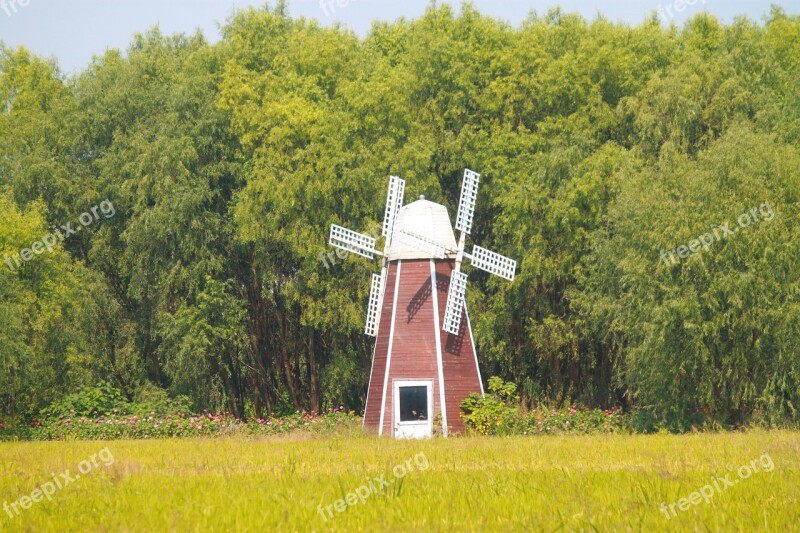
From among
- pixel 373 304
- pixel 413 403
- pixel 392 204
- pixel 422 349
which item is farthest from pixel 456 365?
pixel 392 204

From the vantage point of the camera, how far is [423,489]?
44.9 feet

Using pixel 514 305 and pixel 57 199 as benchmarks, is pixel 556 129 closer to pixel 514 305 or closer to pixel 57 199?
pixel 514 305

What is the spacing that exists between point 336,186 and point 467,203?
6823 mm

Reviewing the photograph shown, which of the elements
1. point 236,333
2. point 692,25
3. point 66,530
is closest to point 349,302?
point 236,333

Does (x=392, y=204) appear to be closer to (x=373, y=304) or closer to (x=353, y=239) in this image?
(x=353, y=239)

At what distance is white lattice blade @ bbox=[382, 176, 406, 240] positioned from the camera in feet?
108

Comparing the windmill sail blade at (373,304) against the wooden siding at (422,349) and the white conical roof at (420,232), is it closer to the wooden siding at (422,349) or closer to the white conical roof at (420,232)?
the wooden siding at (422,349)

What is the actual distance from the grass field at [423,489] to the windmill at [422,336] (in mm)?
9401

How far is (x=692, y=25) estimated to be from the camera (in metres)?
45.3

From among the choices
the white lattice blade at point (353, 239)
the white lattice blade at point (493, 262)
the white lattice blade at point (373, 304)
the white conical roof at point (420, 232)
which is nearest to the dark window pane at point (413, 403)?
the white lattice blade at point (373, 304)

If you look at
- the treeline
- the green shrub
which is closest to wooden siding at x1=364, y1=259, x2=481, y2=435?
the treeline

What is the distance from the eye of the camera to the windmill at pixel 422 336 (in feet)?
101

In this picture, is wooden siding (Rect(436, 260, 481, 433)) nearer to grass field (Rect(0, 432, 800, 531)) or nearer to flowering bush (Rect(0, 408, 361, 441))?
flowering bush (Rect(0, 408, 361, 441))

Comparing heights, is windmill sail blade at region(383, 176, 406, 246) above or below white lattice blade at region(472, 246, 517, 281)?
above
